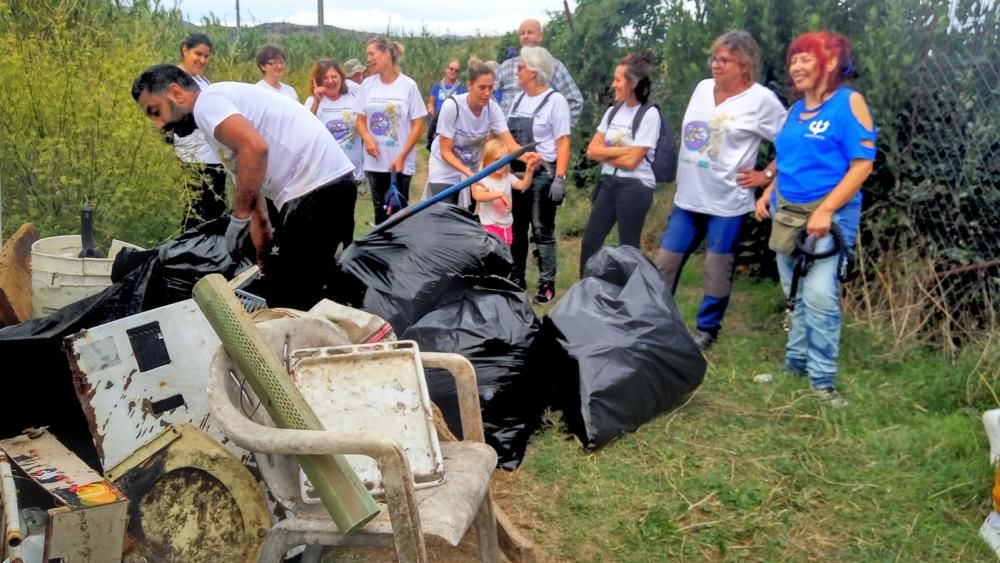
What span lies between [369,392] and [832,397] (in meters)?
2.07

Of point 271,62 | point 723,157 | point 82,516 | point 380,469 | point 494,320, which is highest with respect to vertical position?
point 271,62

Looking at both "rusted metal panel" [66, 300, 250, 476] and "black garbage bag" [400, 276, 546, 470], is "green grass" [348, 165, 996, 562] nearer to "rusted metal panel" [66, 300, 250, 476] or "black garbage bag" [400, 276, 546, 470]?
"black garbage bag" [400, 276, 546, 470]

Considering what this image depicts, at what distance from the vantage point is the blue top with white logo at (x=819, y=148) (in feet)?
10.2

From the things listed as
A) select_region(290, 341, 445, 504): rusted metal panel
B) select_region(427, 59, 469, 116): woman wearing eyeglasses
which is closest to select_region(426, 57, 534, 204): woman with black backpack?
select_region(290, 341, 445, 504): rusted metal panel

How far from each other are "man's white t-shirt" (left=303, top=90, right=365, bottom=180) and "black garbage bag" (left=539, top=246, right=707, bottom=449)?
346 centimetres

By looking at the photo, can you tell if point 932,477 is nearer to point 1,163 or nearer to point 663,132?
point 663,132

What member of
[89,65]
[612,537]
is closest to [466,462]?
[612,537]

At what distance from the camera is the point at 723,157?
12.1 ft

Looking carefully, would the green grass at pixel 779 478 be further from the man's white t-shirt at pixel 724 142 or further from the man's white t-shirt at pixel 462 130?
the man's white t-shirt at pixel 462 130

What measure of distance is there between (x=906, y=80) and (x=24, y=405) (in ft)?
12.9

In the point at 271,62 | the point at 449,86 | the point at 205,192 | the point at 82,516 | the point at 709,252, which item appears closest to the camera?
the point at 82,516

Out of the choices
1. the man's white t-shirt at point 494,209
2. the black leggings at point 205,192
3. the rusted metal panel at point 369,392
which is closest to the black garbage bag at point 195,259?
the black leggings at point 205,192

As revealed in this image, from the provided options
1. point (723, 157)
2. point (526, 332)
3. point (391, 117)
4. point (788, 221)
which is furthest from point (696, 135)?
point (391, 117)

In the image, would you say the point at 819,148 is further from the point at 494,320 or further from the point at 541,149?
the point at 541,149
